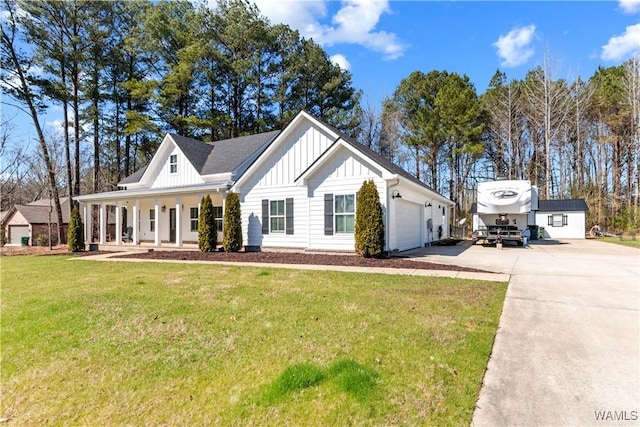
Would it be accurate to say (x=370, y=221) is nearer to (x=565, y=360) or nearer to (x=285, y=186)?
(x=285, y=186)

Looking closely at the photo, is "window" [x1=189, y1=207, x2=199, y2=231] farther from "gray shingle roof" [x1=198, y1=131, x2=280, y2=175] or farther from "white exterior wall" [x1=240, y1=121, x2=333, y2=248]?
"white exterior wall" [x1=240, y1=121, x2=333, y2=248]

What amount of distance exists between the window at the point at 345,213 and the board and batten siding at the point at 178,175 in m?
8.45

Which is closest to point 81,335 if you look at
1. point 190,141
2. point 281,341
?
point 281,341

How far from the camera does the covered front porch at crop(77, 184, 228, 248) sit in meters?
15.9

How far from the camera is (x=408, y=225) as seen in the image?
14.2 m

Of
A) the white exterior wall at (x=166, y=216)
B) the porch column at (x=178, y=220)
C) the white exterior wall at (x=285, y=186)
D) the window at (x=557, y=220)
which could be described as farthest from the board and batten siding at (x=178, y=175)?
the window at (x=557, y=220)

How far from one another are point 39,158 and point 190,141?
19.4 metres

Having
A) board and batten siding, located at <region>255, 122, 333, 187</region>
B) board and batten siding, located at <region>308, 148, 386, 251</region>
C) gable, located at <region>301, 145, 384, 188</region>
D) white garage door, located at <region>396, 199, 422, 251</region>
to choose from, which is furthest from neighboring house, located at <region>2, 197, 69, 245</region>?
white garage door, located at <region>396, 199, 422, 251</region>

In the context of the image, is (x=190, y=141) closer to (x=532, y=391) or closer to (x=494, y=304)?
(x=494, y=304)

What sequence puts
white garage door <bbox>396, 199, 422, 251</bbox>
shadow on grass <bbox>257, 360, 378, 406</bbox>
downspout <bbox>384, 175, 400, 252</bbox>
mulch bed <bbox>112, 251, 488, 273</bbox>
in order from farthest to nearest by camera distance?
white garage door <bbox>396, 199, 422, 251</bbox> → downspout <bbox>384, 175, 400, 252</bbox> → mulch bed <bbox>112, 251, 488, 273</bbox> → shadow on grass <bbox>257, 360, 378, 406</bbox>

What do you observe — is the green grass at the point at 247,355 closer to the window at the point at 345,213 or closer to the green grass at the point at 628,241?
the window at the point at 345,213

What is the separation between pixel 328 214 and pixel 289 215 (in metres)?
1.92

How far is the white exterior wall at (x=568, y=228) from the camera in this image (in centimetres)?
2477

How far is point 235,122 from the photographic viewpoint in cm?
2930
